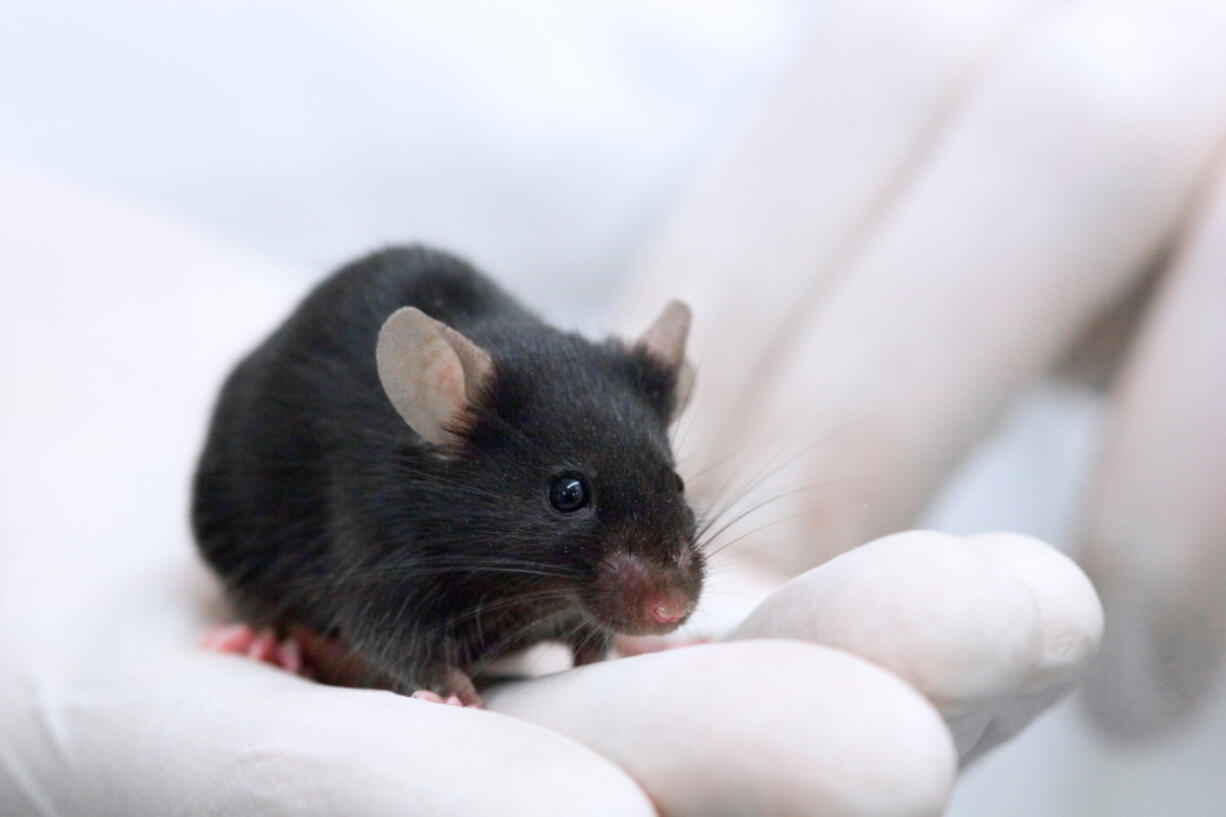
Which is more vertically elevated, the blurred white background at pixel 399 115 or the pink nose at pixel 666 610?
the pink nose at pixel 666 610

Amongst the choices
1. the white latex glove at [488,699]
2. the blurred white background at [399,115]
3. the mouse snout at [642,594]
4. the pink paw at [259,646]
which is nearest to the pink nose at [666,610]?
the mouse snout at [642,594]

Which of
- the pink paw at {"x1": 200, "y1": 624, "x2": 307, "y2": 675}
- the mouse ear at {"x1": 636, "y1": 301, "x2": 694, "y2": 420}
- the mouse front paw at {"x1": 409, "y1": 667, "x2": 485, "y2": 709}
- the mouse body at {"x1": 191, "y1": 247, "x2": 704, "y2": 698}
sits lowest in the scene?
the pink paw at {"x1": 200, "y1": 624, "x2": 307, "y2": 675}

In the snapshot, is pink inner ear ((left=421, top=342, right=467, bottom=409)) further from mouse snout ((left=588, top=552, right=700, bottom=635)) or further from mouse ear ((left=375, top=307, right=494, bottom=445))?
mouse snout ((left=588, top=552, right=700, bottom=635))

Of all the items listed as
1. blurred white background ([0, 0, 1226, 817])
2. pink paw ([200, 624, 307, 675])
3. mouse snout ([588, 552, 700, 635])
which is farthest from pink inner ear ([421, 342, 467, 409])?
blurred white background ([0, 0, 1226, 817])

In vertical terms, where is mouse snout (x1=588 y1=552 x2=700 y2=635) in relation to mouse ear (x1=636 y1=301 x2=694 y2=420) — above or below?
below

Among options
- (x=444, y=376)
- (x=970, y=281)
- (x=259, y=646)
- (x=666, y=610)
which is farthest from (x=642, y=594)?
(x=970, y=281)

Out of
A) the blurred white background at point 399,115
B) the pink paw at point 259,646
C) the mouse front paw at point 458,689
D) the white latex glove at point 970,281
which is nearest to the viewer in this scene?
the mouse front paw at point 458,689

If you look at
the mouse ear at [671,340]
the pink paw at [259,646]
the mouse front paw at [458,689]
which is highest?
the mouse ear at [671,340]

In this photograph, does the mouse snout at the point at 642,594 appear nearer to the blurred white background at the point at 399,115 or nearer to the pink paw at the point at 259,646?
the pink paw at the point at 259,646
